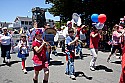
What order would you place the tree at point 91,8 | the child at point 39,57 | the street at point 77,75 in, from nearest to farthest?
the child at point 39,57, the street at point 77,75, the tree at point 91,8

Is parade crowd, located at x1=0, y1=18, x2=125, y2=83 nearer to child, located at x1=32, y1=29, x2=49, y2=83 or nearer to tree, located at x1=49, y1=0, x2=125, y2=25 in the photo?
child, located at x1=32, y1=29, x2=49, y2=83

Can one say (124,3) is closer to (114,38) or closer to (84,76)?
(114,38)

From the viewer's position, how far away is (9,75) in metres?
8.12

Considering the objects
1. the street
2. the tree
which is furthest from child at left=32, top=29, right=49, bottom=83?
the tree

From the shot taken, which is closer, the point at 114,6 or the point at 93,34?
the point at 93,34

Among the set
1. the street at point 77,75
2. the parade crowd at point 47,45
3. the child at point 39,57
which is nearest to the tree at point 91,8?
the parade crowd at point 47,45

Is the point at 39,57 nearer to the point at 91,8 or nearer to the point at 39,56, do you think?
the point at 39,56

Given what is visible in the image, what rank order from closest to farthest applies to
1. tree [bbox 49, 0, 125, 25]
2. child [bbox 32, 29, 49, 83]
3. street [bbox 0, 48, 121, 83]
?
child [bbox 32, 29, 49, 83] → street [bbox 0, 48, 121, 83] → tree [bbox 49, 0, 125, 25]

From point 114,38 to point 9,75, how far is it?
480cm

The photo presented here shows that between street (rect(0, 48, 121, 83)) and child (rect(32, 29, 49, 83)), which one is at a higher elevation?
child (rect(32, 29, 49, 83))

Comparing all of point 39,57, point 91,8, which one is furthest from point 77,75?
point 91,8

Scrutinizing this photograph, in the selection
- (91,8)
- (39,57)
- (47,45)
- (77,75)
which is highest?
(91,8)

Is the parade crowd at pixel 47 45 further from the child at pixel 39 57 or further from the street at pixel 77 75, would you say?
the street at pixel 77 75

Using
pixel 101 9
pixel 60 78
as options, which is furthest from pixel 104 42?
pixel 60 78
